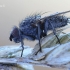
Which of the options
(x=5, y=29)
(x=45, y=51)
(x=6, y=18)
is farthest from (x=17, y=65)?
(x=6, y=18)

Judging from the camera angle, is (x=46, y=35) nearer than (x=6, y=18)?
Yes

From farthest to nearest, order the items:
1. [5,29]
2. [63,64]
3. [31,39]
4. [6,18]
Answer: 1. [6,18]
2. [5,29]
3. [31,39]
4. [63,64]

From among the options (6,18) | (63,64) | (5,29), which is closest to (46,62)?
(63,64)

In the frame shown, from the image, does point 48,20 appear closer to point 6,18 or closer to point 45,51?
point 45,51

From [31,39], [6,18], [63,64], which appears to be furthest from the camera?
[6,18]

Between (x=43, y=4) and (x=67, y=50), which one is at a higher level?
(x=43, y=4)

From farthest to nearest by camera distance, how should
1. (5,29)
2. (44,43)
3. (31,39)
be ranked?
(5,29) < (31,39) < (44,43)

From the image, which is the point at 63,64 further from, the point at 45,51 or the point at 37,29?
the point at 37,29

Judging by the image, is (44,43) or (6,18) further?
(6,18)

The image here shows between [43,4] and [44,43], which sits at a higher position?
Result: [43,4]
